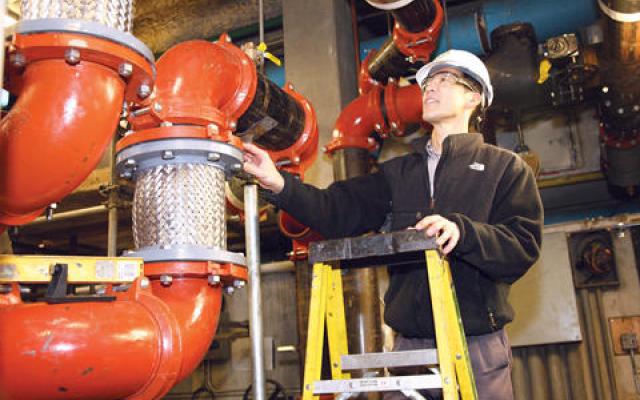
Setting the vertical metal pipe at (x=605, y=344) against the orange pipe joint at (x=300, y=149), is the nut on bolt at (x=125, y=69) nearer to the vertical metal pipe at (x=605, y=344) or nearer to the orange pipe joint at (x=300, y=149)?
→ the orange pipe joint at (x=300, y=149)

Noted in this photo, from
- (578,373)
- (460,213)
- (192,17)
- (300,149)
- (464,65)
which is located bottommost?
(578,373)

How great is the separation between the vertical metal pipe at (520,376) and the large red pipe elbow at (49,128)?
9.97 ft

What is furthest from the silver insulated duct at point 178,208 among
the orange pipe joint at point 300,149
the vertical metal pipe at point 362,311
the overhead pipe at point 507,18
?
the overhead pipe at point 507,18

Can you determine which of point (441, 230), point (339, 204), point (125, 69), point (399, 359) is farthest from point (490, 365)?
point (125, 69)

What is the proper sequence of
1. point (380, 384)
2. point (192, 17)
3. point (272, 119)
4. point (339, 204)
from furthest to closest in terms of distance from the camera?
point (192, 17), point (272, 119), point (339, 204), point (380, 384)

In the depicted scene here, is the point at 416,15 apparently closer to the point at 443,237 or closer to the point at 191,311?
the point at 443,237

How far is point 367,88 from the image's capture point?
277cm

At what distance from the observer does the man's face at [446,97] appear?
1681 mm

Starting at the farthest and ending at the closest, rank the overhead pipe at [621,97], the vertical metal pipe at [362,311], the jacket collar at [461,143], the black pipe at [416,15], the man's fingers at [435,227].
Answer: the vertical metal pipe at [362,311]
the black pipe at [416,15]
the overhead pipe at [621,97]
the jacket collar at [461,143]
the man's fingers at [435,227]

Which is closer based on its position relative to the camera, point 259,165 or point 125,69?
point 125,69

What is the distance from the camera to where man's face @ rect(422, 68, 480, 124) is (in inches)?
66.2

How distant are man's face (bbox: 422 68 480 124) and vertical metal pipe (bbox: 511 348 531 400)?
2.08 m

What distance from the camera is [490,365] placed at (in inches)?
57.1

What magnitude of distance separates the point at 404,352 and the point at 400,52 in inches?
62.7
